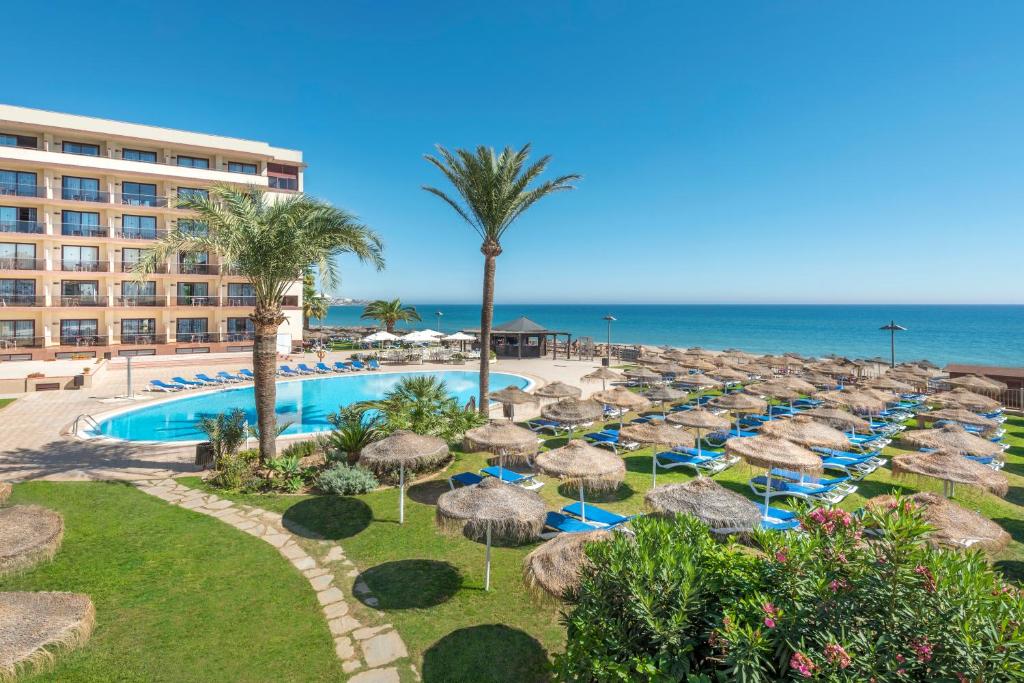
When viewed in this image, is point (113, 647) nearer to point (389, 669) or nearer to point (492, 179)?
point (389, 669)

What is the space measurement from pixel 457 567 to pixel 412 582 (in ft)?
2.58

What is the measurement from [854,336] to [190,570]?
383ft

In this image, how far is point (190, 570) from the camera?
761cm

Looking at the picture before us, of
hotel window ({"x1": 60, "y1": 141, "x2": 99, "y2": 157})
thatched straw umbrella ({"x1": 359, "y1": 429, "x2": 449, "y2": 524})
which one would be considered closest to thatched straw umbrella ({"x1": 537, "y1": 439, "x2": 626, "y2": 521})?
thatched straw umbrella ({"x1": 359, "y1": 429, "x2": 449, "y2": 524})

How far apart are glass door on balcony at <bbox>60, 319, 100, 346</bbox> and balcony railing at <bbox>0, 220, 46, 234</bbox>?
588 centimetres

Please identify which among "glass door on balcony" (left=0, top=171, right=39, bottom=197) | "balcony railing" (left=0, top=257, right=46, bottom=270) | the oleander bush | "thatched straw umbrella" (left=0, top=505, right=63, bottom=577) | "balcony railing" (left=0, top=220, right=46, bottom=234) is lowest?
"thatched straw umbrella" (left=0, top=505, right=63, bottom=577)

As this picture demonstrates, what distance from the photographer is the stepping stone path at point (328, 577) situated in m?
5.74

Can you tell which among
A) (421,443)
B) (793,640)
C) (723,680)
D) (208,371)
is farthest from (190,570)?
(208,371)

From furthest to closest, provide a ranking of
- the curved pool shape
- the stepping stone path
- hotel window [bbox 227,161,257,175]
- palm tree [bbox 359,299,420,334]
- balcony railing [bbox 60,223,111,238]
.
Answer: palm tree [bbox 359,299,420,334]
hotel window [bbox 227,161,257,175]
balcony railing [bbox 60,223,111,238]
the curved pool shape
the stepping stone path

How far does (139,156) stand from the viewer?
33688 millimetres

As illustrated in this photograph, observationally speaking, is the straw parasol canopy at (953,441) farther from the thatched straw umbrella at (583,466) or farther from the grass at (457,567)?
the thatched straw umbrella at (583,466)

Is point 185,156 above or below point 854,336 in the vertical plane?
above

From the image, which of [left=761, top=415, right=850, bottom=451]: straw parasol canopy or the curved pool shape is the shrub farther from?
[left=761, top=415, right=850, bottom=451]: straw parasol canopy

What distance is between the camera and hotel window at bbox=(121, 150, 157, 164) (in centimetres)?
3328
